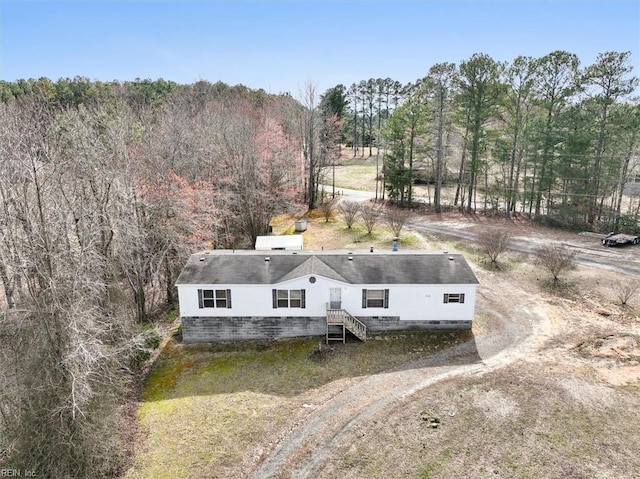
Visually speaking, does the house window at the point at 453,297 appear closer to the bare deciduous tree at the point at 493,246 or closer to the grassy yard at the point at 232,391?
the grassy yard at the point at 232,391

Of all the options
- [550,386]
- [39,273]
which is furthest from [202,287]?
[550,386]

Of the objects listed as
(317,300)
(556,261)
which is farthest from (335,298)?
(556,261)

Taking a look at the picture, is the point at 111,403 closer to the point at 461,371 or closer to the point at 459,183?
the point at 461,371

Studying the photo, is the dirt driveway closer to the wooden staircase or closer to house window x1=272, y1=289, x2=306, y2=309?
the wooden staircase

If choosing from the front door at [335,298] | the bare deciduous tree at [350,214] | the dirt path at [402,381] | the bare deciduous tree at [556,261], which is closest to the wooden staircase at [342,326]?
the front door at [335,298]

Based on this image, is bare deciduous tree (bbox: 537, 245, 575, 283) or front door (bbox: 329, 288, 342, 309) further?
bare deciduous tree (bbox: 537, 245, 575, 283)

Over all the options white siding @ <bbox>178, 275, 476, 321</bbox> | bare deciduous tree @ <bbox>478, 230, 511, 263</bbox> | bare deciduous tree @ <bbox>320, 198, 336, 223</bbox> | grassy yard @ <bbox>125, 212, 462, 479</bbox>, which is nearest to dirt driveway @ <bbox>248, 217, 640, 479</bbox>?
grassy yard @ <bbox>125, 212, 462, 479</bbox>

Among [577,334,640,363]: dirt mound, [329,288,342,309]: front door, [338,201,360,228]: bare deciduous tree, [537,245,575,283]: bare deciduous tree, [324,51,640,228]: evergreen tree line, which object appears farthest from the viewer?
[338,201,360,228]: bare deciduous tree
